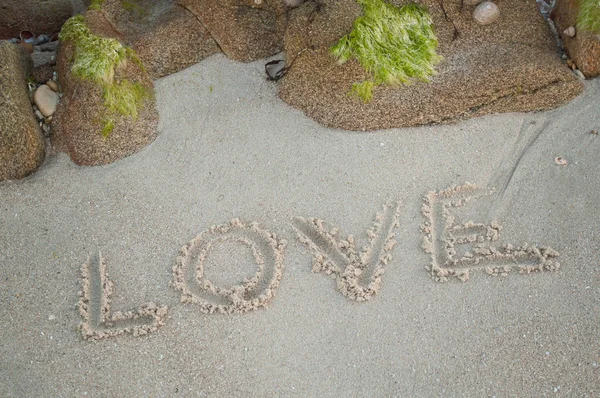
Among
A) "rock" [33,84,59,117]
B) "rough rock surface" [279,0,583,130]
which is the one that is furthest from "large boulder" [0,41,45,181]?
"rough rock surface" [279,0,583,130]

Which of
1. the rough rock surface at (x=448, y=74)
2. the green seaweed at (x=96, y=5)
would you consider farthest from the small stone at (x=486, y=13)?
the green seaweed at (x=96, y=5)

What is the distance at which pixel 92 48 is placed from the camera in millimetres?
4020

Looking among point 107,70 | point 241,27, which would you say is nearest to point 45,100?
point 107,70

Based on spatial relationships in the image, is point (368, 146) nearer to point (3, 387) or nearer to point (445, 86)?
point (445, 86)

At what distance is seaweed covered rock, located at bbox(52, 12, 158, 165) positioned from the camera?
3.95m

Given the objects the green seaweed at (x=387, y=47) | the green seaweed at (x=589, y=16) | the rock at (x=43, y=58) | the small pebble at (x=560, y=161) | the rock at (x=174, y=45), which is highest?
the green seaweed at (x=589, y=16)

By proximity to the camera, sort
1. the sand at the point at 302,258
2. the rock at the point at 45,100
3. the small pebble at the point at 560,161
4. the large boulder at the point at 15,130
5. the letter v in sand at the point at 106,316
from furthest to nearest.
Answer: the rock at the point at 45,100 < the large boulder at the point at 15,130 < the small pebble at the point at 560,161 < the letter v in sand at the point at 106,316 < the sand at the point at 302,258

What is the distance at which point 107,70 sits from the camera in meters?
3.98

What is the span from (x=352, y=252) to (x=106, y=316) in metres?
1.56

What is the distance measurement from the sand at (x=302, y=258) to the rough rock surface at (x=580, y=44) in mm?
198

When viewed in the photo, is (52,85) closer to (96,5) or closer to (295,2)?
(96,5)

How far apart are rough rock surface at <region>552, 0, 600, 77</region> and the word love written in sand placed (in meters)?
1.32

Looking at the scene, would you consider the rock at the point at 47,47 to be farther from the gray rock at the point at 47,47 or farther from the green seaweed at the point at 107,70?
the green seaweed at the point at 107,70

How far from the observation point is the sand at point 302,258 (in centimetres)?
300
